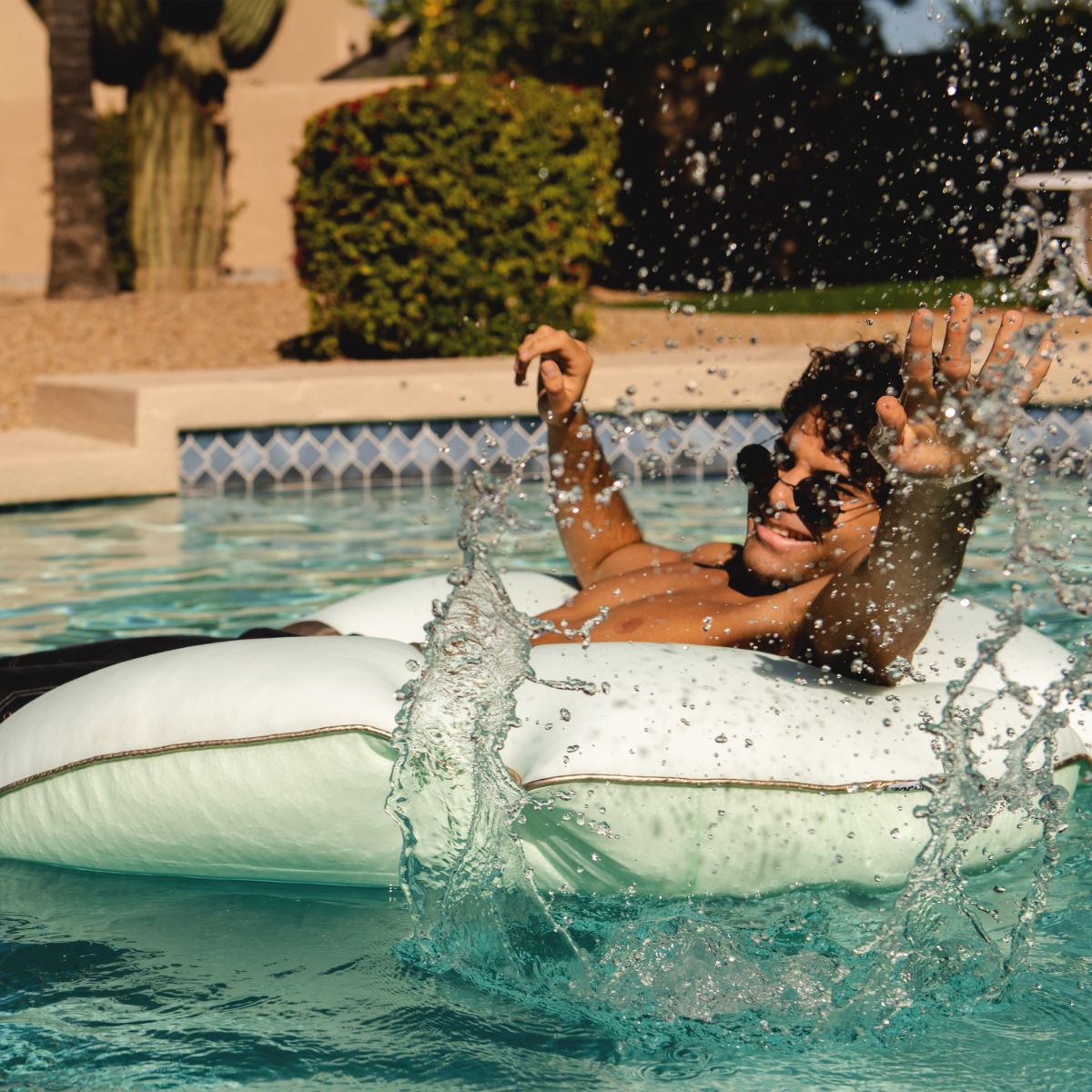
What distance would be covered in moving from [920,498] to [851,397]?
662mm

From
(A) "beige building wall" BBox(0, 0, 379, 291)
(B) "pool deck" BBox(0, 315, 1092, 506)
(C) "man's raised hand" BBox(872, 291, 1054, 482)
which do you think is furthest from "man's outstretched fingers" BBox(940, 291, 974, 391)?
(A) "beige building wall" BBox(0, 0, 379, 291)

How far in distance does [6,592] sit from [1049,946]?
3959mm

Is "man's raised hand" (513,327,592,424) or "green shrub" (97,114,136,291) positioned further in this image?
"green shrub" (97,114,136,291)

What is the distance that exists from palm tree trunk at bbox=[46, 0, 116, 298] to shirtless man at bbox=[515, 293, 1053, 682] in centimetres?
966

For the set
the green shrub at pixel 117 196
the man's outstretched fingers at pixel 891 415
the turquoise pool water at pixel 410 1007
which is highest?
the green shrub at pixel 117 196

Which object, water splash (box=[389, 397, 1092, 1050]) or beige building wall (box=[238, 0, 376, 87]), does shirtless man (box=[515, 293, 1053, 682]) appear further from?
beige building wall (box=[238, 0, 376, 87])

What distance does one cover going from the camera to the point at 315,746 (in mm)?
2707

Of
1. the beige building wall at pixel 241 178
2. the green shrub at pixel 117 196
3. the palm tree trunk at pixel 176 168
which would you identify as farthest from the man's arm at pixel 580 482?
the beige building wall at pixel 241 178

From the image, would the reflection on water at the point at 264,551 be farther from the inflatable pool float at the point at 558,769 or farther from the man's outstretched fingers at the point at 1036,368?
the man's outstretched fingers at the point at 1036,368

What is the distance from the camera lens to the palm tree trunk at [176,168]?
42.8ft

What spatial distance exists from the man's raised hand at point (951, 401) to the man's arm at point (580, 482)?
1223mm

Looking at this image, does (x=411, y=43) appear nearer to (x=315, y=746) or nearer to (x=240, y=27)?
(x=240, y=27)

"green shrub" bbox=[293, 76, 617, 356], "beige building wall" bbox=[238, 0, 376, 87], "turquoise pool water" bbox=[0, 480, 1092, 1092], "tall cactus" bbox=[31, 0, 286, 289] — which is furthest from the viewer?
"beige building wall" bbox=[238, 0, 376, 87]

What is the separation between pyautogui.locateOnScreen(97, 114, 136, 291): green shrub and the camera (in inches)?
571
